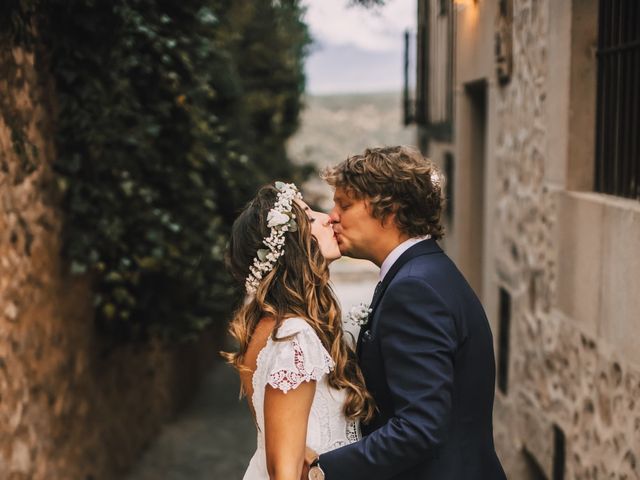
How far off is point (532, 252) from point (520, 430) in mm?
1146

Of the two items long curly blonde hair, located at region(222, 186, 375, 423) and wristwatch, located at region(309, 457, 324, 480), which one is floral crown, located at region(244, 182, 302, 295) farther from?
wristwatch, located at region(309, 457, 324, 480)

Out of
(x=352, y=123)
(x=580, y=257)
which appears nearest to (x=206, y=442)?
(x=580, y=257)

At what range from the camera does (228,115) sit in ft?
29.8

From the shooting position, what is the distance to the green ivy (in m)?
4.88

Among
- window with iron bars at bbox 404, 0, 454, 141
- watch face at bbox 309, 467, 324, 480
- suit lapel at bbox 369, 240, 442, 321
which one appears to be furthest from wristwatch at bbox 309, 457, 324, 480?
window with iron bars at bbox 404, 0, 454, 141

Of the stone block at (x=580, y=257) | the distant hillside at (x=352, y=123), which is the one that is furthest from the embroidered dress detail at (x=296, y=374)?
the distant hillside at (x=352, y=123)

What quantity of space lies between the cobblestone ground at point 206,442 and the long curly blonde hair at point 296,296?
4.60 metres

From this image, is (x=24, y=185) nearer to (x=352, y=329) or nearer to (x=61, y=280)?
(x=61, y=280)

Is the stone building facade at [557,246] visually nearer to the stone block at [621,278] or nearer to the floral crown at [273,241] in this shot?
the stone block at [621,278]

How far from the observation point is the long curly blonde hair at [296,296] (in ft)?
8.36

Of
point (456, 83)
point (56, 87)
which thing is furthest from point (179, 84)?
point (456, 83)

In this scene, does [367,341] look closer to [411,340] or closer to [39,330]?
[411,340]

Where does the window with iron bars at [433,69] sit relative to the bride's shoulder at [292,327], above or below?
above

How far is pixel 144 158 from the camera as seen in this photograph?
604cm
